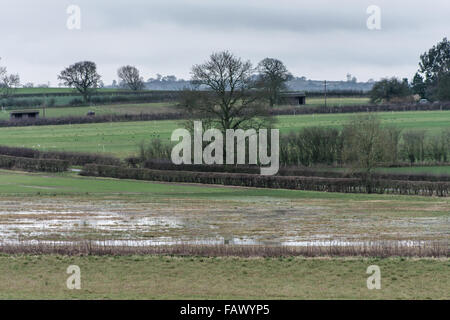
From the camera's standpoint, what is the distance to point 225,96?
70.8m

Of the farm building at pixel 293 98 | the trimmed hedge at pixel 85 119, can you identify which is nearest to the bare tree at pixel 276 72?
the farm building at pixel 293 98

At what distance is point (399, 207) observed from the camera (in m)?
47.1

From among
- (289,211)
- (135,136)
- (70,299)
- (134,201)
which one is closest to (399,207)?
(289,211)

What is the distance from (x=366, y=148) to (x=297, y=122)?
44103mm

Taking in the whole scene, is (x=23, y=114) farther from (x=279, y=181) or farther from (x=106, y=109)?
(x=279, y=181)

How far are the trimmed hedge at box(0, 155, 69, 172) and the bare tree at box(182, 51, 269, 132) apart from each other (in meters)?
13.6

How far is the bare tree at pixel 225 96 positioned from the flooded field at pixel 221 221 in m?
19.4

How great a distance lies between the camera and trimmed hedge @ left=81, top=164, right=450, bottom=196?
54.5m

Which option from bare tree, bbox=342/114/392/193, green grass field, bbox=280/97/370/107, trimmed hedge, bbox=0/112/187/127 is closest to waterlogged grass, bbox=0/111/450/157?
trimmed hedge, bbox=0/112/187/127

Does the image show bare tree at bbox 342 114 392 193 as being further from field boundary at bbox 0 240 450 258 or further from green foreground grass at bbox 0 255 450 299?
green foreground grass at bbox 0 255 450 299

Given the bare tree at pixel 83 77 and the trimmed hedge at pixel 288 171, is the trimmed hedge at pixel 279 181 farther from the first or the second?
the bare tree at pixel 83 77
